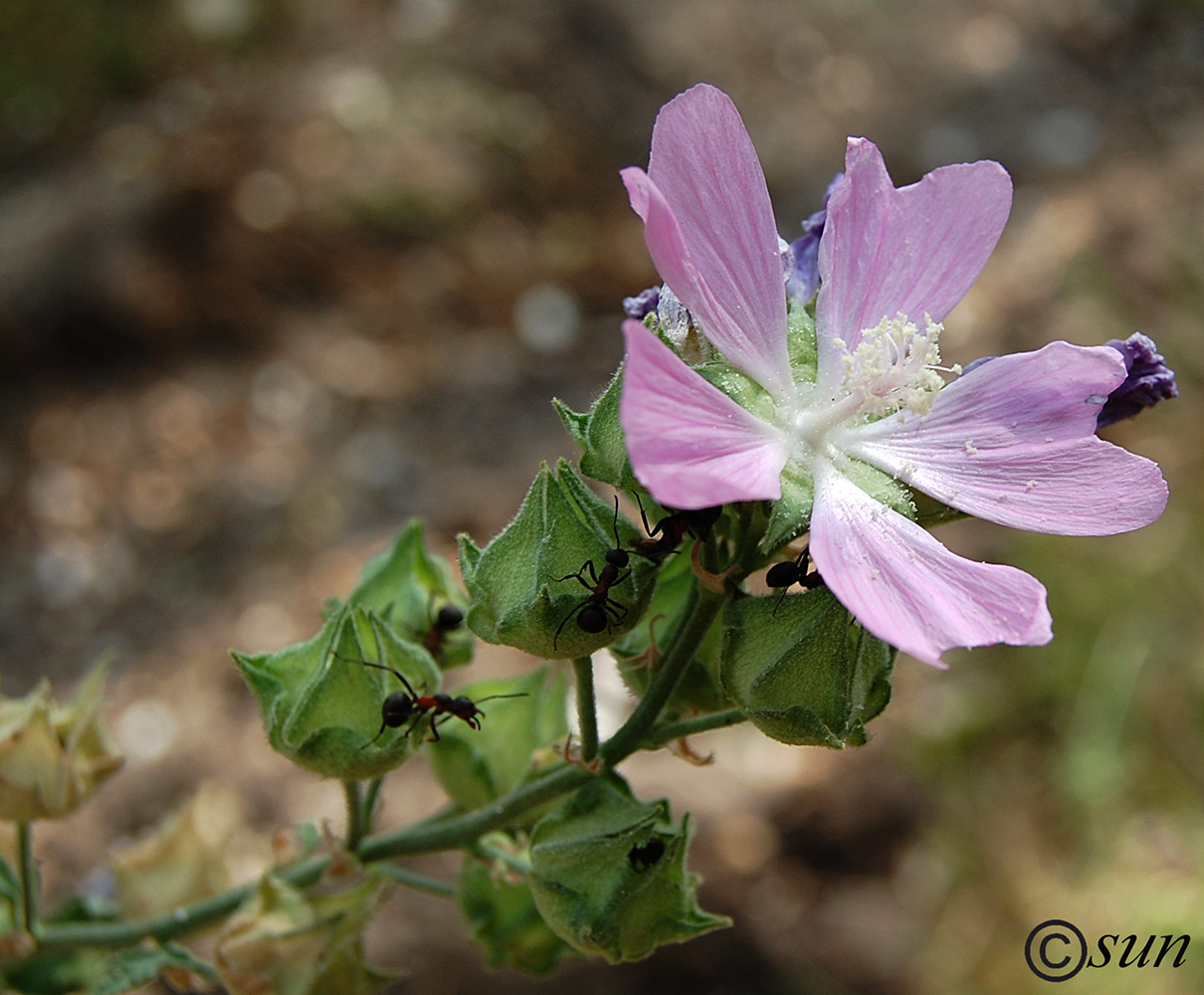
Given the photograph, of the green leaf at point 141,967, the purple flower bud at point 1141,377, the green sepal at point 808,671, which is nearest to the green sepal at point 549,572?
the green sepal at point 808,671

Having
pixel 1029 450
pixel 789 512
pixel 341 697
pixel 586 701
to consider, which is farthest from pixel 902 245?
pixel 341 697

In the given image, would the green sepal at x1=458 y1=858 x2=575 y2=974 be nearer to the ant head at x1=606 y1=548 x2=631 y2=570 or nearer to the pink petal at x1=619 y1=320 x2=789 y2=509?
the ant head at x1=606 y1=548 x2=631 y2=570

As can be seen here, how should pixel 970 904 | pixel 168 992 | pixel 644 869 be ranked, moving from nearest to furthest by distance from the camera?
pixel 644 869, pixel 168 992, pixel 970 904

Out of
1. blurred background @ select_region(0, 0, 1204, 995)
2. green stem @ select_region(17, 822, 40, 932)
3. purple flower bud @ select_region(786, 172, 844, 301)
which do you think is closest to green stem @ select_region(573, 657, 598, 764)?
purple flower bud @ select_region(786, 172, 844, 301)

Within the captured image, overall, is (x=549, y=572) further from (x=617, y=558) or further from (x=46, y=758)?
(x=46, y=758)

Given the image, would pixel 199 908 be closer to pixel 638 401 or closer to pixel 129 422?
pixel 638 401

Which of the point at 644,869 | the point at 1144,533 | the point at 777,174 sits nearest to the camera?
the point at 644,869

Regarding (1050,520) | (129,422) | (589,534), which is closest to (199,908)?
(589,534)
